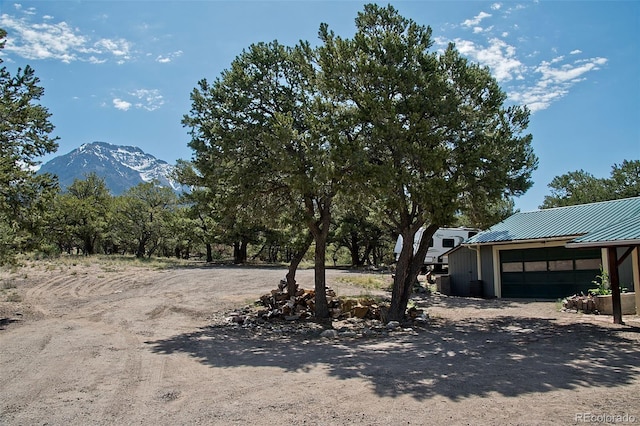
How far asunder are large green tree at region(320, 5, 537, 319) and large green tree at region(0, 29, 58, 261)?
29.4 feet

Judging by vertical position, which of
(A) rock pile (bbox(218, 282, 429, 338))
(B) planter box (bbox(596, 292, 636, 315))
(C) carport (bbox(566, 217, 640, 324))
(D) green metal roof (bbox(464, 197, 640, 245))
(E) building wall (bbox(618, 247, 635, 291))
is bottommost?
(A) rock pile (bbox(218, 282, 429, 338))

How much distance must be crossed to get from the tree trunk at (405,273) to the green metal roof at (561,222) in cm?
416

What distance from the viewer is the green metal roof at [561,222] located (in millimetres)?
18312

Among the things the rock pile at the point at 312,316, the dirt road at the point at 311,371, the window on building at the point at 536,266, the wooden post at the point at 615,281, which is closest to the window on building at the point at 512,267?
the window on building at the point at 536,266

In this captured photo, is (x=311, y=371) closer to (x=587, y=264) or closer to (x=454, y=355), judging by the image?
(x=454, y=355)

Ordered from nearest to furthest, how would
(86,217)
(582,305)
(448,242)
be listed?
(582,305), (448,242), (86,217)

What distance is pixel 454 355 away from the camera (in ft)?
28.6

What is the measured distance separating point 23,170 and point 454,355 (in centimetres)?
1312

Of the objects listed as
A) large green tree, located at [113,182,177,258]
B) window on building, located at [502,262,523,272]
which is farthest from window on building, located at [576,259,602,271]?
large green tree, located at [113,182,177,258]

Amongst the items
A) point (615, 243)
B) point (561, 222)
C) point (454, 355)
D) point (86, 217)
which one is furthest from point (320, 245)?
point (86, 217)

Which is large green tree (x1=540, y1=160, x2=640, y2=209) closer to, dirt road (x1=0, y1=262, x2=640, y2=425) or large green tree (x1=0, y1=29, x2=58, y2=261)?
dirt road (x1=0, y1=262, x2=640, y2=425)

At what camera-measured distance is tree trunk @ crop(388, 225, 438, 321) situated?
13.8 meters

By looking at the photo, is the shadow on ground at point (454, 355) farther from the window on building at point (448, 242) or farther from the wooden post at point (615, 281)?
the window on building at point (448, 242)

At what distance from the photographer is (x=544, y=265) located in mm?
20359
